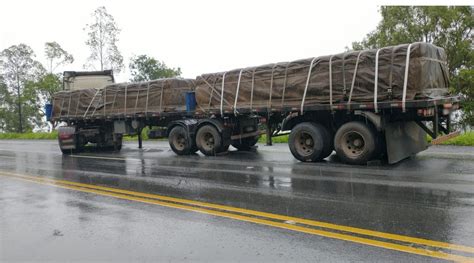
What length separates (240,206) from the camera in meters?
6.39

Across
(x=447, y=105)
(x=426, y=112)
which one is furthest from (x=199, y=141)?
(x=447, y=105)

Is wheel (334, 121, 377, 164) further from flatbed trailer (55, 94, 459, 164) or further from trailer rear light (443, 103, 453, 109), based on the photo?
trailer rear light (443, 103, 453, 109)

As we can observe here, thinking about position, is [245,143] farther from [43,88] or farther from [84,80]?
[43,88]

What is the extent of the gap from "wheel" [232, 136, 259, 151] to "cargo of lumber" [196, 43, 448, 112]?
75.9 inches

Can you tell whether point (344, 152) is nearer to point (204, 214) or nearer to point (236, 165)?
point (236, 165)

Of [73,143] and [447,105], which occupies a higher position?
[447,105]

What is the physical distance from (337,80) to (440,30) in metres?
19.4

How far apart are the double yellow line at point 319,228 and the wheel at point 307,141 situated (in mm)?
4945

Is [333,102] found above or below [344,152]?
above

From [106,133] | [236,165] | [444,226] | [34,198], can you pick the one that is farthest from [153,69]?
[444,226]

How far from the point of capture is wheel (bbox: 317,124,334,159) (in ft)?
36.3

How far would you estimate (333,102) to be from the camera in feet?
35.2

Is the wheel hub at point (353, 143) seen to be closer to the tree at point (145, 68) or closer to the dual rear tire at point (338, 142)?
the dual rear tire at point (338, 142)

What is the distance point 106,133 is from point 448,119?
41.8 ft
